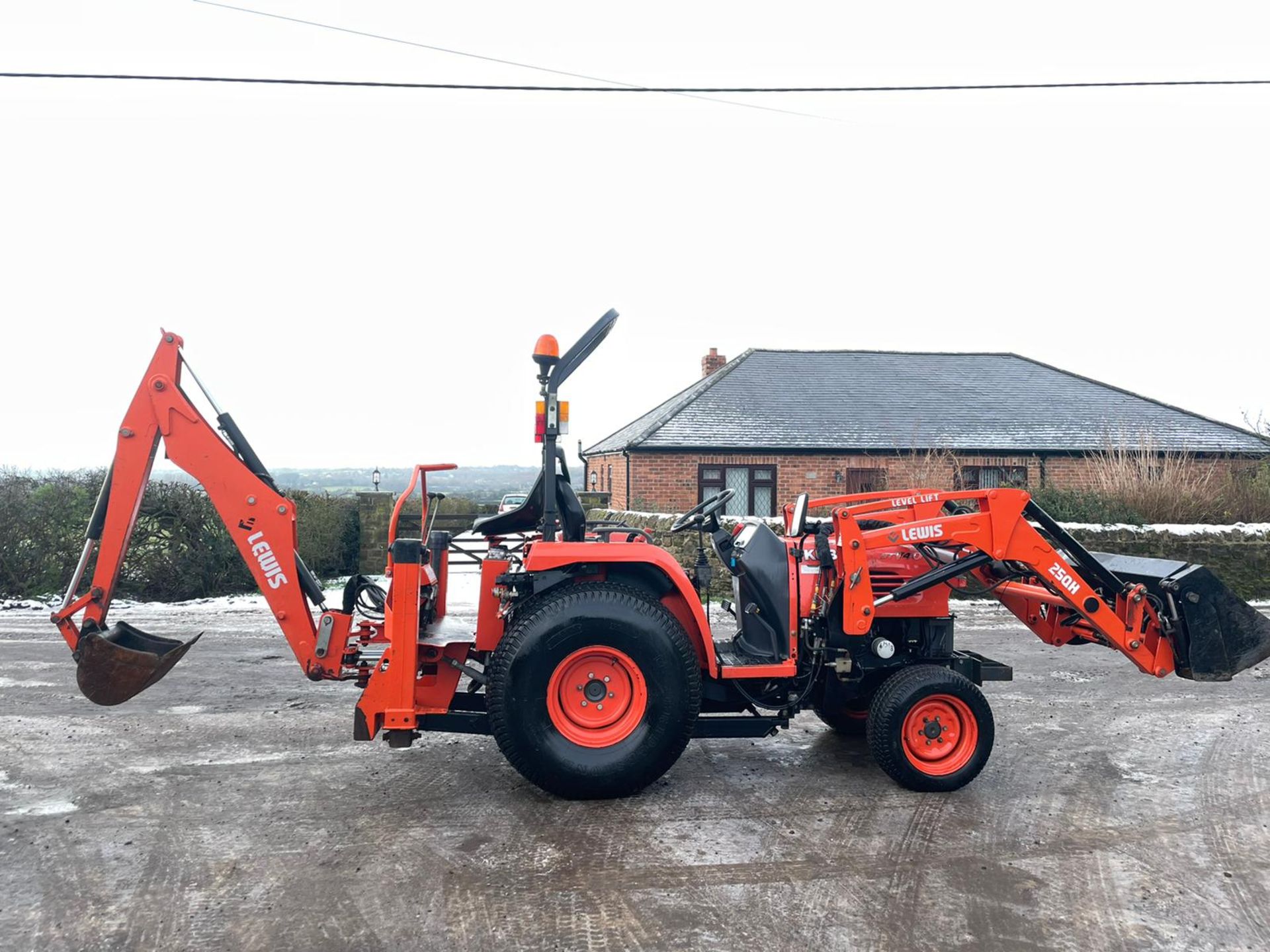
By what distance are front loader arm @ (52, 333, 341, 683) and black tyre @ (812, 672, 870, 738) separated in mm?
2862

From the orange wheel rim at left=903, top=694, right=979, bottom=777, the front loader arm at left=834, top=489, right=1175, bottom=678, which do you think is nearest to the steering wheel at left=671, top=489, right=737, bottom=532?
the front loader arm at left=834, top=489, right=1175, bottom=678

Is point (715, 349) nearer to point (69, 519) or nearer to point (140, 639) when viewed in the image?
point (69, 519)

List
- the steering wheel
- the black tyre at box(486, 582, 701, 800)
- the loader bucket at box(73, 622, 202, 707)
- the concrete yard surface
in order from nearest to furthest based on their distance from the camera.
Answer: the concrete yard surface → the black tyre at box(486, 582, 701, 800) → the loader bucket at box(73, 622, 202, 707) → the steering wheel

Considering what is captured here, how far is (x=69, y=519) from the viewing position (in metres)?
11.7

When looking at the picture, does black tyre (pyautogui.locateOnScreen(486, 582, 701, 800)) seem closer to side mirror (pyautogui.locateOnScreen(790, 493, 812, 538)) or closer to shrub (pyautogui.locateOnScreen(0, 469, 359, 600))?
side mirror (pyautogui.locateOnScreen(790, 493, 812, 538))

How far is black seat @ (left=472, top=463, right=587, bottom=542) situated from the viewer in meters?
4.77

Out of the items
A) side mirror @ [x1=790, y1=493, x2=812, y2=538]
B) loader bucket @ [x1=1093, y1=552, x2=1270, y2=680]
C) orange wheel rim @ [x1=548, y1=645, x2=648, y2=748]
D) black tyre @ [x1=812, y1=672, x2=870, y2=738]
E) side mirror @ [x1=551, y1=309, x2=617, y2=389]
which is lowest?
black tyre @ [x1=812, y1=672, x2=870, y2=738]

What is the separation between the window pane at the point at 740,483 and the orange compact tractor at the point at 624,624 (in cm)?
1356

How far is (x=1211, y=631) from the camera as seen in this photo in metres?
4.62

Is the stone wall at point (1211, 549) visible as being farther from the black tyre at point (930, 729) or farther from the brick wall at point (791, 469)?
the black tyre at point (930, 729)

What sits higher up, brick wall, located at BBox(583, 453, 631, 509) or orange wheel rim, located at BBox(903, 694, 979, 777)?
brick wall, located at BBox(583, 453, 631, 509)

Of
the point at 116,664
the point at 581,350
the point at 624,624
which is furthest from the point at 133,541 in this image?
the point at 624,624

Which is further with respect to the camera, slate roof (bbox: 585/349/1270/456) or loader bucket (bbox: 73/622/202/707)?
slate roof (bbox: 585/349/1270/456)

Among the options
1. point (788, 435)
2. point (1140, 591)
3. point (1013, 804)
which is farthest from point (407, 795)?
point (788, 435)
